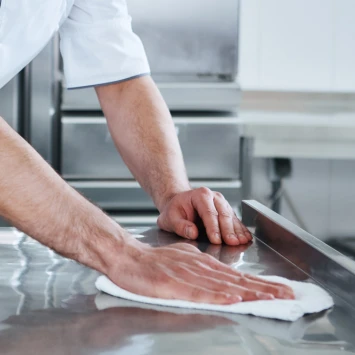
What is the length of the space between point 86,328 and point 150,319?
0.08 metres

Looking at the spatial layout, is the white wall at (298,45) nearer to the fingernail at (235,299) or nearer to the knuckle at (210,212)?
the knuckle at (210,212)

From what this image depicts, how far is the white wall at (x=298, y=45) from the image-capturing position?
2.77 metres

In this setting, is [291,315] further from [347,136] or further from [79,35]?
[347,136]

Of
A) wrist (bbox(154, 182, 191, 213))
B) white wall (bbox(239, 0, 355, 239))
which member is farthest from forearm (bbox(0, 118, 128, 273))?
white wall (bbox(239, 0, 355, 239))

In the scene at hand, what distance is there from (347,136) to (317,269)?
6.17 ft

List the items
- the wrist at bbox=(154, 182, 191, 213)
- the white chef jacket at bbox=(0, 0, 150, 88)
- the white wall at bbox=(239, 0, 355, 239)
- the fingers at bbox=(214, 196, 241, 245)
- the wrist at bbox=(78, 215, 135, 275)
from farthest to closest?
the white wall at bbox=(239, 0, 355, 239) → the white chef jacket at bbox=(0, 0, 150, 88) → the wrist at bbox=(154, 182, 191, 213) → the fingers at bbox=(214, 196, 241, 245) → the wrist at bbox=(78, 215, 135, 275)

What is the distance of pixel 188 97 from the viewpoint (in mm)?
2393

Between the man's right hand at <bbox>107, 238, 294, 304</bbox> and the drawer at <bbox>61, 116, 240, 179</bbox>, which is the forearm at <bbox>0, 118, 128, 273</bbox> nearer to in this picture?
the man's right hand at <bbox>107, 238, 294, 304</bbox>

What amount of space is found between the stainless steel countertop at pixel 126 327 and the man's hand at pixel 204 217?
0.26 m

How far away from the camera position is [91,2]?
1.53m

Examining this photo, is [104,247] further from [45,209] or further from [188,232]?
[188,232]

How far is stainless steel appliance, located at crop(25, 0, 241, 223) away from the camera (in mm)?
2350

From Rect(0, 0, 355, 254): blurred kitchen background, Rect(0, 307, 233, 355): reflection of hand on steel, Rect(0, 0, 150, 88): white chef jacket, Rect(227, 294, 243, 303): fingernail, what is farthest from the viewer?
Rect(0, 0, 355, 254): blurred kitchen background

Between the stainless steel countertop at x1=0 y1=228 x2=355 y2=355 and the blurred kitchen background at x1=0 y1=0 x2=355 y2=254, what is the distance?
1439 mm
